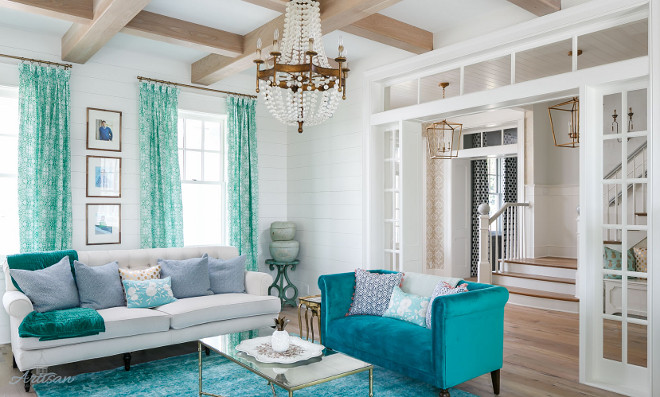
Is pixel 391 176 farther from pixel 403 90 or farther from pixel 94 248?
pixel 94 248

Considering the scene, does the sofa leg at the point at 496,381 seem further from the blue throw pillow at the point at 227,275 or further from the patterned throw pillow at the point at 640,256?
the blue throw pillow at the point at 227,275

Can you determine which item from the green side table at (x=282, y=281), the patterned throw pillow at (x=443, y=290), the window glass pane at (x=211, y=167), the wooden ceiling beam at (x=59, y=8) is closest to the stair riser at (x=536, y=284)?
the green side table at (x=282, y=281)

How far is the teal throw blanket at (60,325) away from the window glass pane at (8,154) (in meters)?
1.75

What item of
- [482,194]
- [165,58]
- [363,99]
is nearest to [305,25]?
[363,99]

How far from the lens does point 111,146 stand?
5.16 meters

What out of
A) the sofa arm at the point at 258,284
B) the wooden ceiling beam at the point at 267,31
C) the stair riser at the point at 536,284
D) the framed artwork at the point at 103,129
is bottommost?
the stair riser at the point at 536,284

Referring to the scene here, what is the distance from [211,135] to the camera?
603 centimetres

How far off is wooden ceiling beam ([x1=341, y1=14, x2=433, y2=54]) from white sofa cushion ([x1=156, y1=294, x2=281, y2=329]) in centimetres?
256

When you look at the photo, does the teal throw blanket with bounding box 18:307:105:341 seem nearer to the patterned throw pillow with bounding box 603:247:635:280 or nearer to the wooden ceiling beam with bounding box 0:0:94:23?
the wooden ceiling beam with bounding box 0:0:94:23

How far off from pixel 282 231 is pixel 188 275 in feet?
5.66

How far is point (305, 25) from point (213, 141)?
3059 mm

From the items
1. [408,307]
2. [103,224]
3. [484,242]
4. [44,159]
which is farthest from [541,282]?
[44,159]

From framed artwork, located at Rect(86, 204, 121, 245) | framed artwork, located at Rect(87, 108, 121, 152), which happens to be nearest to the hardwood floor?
framed artwork, located at Rect(86, 204, 121, 245)

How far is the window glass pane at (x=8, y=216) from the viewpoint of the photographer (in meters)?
4.69
